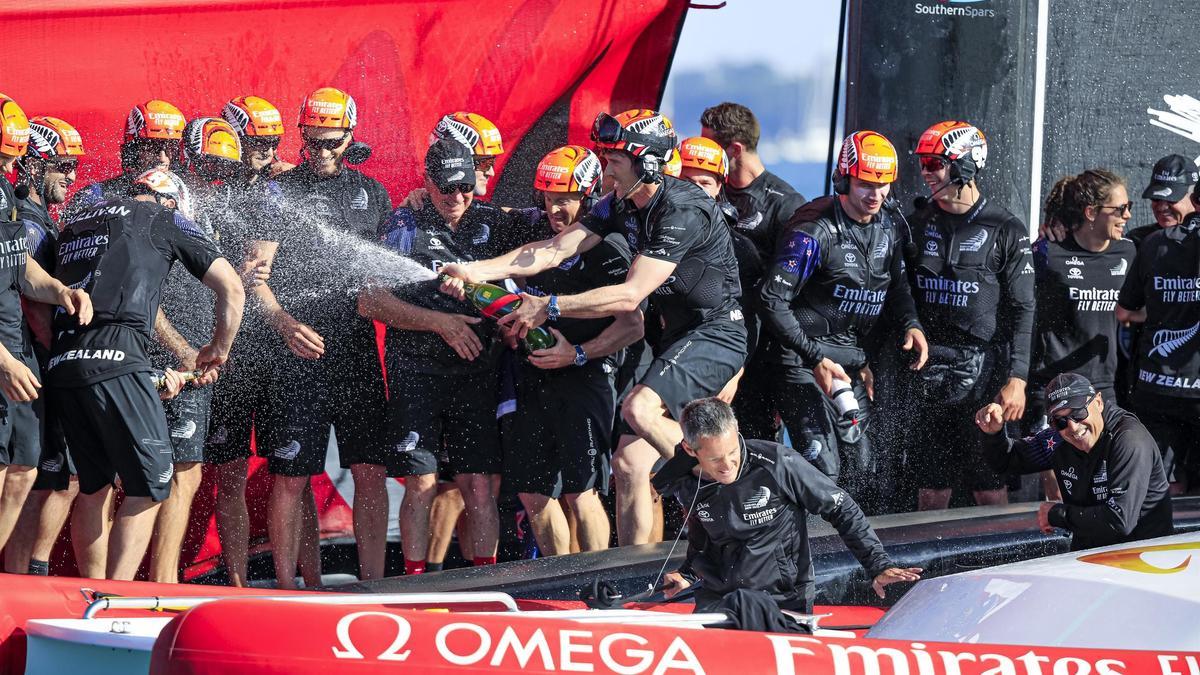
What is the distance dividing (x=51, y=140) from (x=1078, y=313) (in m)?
4.32

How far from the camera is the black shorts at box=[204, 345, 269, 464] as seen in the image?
6.27 meters

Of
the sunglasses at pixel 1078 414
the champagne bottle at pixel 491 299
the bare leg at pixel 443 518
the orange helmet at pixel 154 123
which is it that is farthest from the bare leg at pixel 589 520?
the orange helmet at pixel 154 123

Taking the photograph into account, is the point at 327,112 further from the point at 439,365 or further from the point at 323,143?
the point at 439,365

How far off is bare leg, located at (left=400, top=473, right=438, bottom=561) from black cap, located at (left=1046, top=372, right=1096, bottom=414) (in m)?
2.36

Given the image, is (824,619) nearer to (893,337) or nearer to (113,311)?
(893,337)

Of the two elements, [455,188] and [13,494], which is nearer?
[13,494]

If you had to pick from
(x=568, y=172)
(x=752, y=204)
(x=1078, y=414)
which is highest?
(x=568, y=172)

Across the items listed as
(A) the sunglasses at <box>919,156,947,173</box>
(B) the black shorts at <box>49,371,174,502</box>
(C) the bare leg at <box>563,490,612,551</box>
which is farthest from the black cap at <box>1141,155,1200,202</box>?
(B) the black shorts at <box>49,371,174,502</box>

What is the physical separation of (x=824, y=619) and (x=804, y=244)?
6.42 feet

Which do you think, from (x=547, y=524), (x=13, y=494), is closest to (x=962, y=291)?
(x=547, y=524)

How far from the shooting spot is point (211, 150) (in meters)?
6.14

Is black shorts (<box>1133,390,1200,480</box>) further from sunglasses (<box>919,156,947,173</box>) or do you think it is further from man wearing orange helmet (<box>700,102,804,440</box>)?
man wearing orange helmet (<box>700,102,804,440</box>)

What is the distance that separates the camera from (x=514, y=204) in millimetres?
7949

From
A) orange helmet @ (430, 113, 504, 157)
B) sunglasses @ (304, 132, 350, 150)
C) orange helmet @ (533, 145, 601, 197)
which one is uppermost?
orange helmet @ (430, 113, 504, 157)
